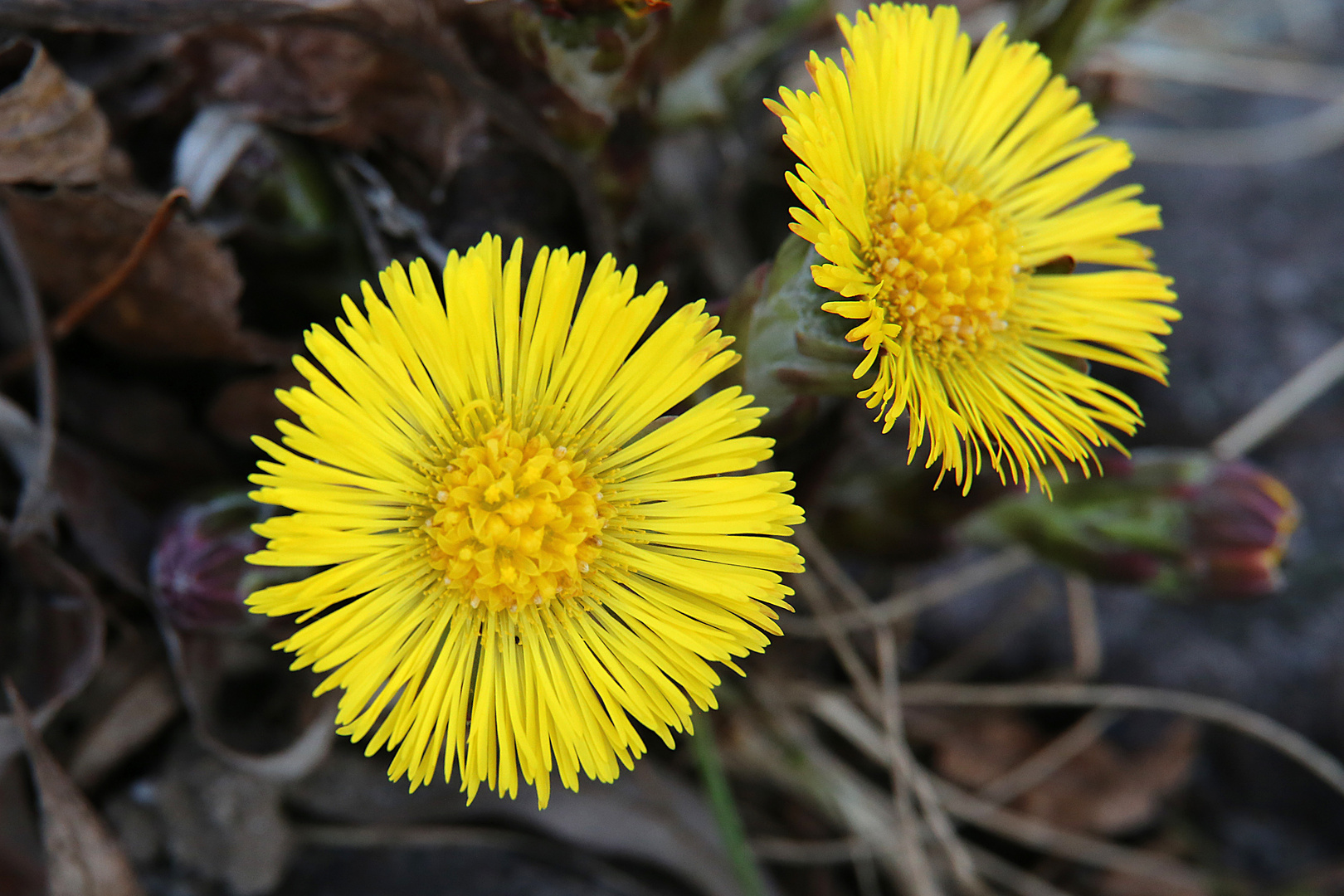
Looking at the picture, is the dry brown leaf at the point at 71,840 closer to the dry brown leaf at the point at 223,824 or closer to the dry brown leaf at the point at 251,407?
the dry brown leaf at the point at 223,824

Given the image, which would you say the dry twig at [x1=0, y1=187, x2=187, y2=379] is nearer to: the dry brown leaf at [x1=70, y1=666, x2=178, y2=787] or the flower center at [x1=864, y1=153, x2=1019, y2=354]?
the dry brown leaf at [x1=70, y1=666, x2=178, y2=787]

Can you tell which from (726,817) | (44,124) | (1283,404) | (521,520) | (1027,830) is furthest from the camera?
(1283,404)

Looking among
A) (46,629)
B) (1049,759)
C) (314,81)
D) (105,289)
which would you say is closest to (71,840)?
(46,629)

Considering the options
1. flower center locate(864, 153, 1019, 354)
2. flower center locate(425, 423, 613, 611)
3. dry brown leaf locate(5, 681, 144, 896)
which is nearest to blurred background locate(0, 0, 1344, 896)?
dry brown leaf locate(5, 681, 144, 896)

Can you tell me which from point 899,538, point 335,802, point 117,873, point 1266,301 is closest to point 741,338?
point 899,538

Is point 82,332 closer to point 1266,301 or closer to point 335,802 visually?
point 335,802

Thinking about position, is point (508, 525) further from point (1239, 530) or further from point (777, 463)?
point (1239, 530)

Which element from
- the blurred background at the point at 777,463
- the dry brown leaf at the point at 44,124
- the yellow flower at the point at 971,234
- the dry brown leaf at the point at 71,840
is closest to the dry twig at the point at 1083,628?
the blurred background at the point at 777,463
